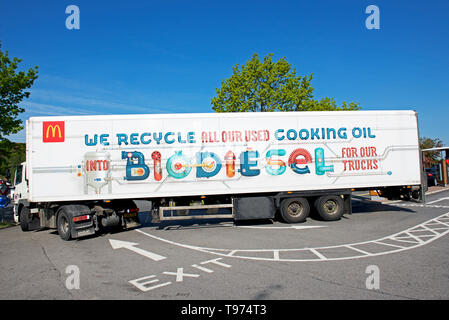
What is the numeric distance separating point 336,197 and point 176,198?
601 cm

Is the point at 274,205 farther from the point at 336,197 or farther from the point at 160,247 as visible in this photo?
the point at 160,247

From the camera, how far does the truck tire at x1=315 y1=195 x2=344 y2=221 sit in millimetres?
10289

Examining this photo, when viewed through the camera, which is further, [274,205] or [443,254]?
[274,205]

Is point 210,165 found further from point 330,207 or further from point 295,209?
point 330,207

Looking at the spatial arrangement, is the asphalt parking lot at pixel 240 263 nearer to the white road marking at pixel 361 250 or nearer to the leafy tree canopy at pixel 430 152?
the white road marking at pixel 361 250

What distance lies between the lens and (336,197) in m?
10.3

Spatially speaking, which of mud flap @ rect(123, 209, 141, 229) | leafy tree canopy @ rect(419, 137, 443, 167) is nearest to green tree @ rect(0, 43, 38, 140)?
mud flap @ rect(123, 209, 141, 229)

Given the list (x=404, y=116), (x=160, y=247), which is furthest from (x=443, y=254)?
(x=160, y=247)

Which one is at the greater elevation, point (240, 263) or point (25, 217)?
point (25, 217)

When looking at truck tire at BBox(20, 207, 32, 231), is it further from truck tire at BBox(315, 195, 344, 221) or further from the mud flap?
truck tire at BBox(315, 195, 344, 221)

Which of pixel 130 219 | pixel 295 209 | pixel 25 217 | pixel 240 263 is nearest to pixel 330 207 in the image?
pixel 295 209

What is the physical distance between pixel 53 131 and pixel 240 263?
24.8 feet

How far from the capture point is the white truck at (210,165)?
30.2ft

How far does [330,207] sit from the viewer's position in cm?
1048
